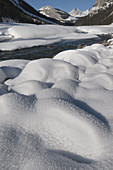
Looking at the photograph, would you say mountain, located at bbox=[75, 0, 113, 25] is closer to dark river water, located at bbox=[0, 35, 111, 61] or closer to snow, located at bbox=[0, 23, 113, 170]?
dark river water, located at bbox=[0, 35, 111, 61]

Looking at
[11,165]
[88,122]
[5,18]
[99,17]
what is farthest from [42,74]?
[99,17]

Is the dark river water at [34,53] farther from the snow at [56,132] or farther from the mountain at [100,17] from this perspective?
the mountain at [100,17]

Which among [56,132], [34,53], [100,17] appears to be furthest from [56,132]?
[100,17]

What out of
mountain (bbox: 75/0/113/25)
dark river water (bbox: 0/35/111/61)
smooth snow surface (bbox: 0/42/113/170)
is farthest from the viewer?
mountain (bbox: 75/0/113/25)

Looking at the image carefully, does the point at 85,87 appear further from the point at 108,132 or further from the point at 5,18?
the point at 5,18

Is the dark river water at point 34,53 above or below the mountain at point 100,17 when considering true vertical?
below

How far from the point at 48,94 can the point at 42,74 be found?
1.21m

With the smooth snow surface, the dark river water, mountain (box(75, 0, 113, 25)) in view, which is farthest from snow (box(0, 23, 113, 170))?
mountain (box(75, 0, 113, 25))

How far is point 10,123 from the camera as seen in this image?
3.96ft

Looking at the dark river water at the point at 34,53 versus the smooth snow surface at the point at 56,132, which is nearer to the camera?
the smooth snow surface at the point at 56,132

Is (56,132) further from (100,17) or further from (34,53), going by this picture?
(100,17)

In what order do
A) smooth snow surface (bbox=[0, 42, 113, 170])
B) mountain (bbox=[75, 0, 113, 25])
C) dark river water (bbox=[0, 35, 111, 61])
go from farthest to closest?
mountain (bbox=[75, 0, 113, 25]) → dark river water (bbox=[0, 35, 111, 61]) → smooth snow surface (bbox=[0, 42, 113, 170])

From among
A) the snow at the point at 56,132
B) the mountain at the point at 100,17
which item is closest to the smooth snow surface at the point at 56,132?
the snow at the point at 56,132

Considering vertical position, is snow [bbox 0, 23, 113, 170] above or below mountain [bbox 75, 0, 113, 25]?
below
